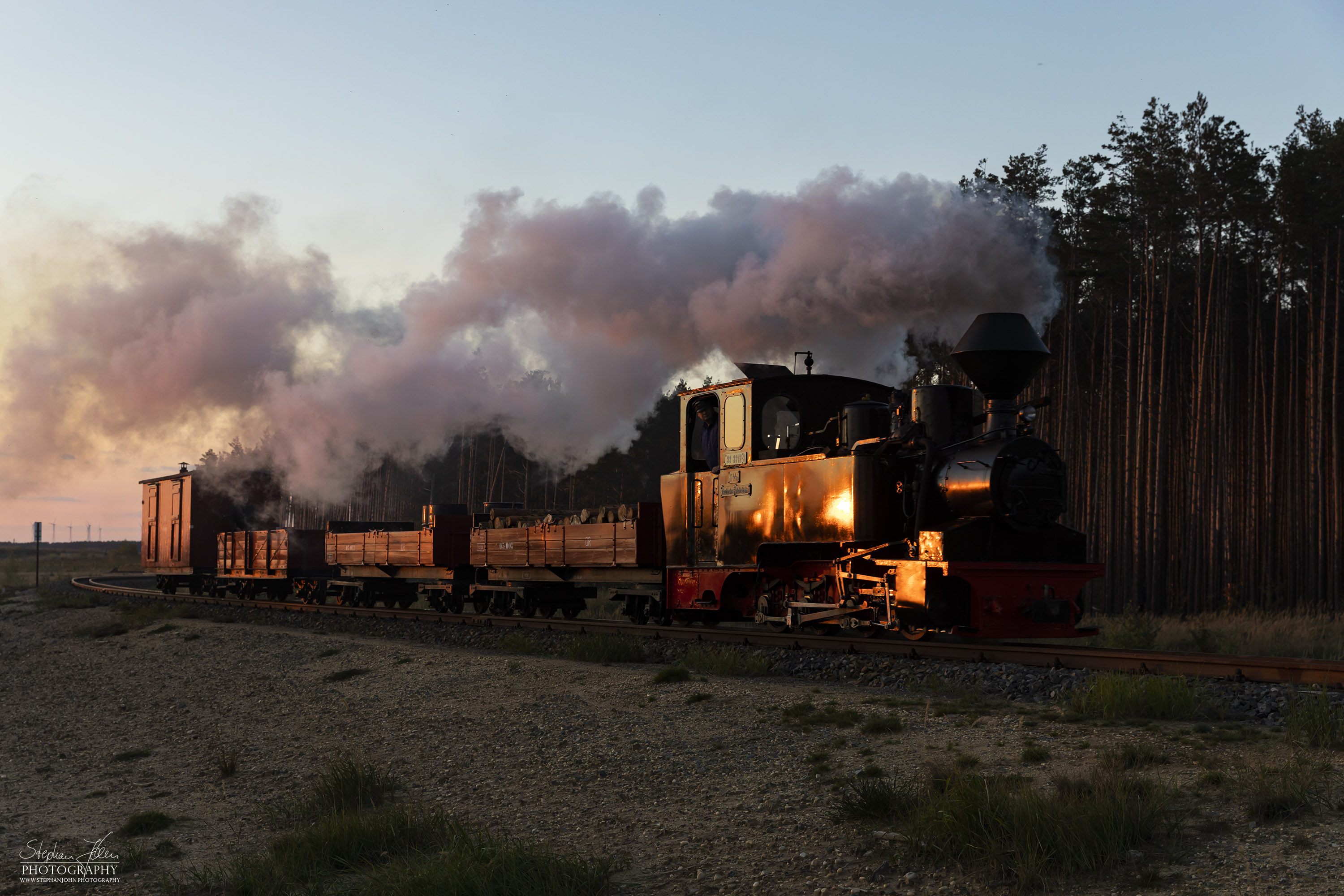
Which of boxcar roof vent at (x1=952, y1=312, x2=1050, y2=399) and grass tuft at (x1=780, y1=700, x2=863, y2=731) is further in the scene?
boxcar roof vent at (x1=952, y1=312, x2=1050, y2=399)

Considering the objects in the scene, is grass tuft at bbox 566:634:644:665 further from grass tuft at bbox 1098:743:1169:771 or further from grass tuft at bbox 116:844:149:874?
grass tuft at bbox 1098:743:1169:771

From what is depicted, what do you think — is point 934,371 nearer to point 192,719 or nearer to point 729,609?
point 729,609

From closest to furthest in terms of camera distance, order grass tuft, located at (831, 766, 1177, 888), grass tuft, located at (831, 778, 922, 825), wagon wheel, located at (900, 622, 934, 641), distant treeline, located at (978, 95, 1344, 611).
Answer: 1. grass tuft, located at (831, 766, 1177, 888)
2. grass tuft, located at (831, 778, 922, 825)
3. wagon wheel, located at (900, 622, 934, 641)
4. distant treeline, located at (978, 95, 1344, 611)

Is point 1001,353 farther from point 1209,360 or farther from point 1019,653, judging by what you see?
point 1209,360

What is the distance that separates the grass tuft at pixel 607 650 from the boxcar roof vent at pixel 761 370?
382 cm

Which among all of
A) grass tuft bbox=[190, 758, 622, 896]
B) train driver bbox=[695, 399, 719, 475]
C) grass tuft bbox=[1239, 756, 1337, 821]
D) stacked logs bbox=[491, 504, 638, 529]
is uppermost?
train driver bbox=[695, 399, 719, 475]

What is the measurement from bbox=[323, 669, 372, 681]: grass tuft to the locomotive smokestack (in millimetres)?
8561

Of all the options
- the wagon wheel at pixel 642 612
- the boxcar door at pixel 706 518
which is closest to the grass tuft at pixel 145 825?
the boxcar door at pixel 706 518

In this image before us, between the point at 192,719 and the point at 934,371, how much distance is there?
2329cm

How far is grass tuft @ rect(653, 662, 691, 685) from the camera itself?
36.1ft

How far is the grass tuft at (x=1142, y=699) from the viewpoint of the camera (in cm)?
799

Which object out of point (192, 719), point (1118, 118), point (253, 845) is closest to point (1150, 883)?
point (253, 845)

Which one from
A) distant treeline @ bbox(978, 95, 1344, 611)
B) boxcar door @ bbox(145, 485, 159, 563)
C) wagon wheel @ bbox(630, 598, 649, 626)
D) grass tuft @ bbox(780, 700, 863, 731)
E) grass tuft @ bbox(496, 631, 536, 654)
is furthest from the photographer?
boxcar door @ bbox(145, 485, 159, 563)

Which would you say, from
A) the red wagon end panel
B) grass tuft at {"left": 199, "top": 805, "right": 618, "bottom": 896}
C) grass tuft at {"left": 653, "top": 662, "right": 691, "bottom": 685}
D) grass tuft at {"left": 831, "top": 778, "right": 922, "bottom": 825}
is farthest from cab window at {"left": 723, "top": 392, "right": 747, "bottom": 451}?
grass tuft at {"left": 831, "top": 778, "right": 922, "bottom": 825}
